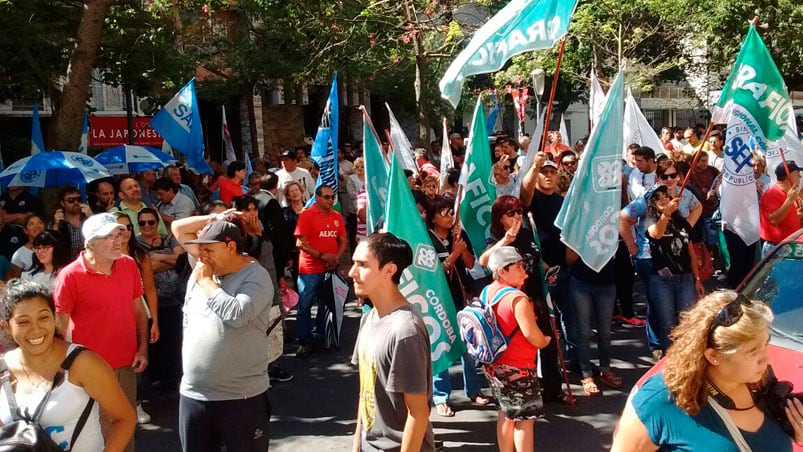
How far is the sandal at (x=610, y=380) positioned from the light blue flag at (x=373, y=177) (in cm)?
229

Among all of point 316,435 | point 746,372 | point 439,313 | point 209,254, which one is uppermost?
point 209,254

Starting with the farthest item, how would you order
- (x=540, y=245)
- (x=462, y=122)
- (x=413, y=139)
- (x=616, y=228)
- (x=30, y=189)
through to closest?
(x=462, y=122)
(x=413, y=139)
(x=30, y=189)
(x=540, y=245)
(x=616, y=228)

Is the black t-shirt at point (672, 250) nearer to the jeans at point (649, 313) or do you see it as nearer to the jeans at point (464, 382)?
the jeans at point (649, 313)

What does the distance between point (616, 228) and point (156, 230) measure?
12.7ft

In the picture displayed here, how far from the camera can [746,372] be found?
2.61m

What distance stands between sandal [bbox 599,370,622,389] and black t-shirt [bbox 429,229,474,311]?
1.30 metres

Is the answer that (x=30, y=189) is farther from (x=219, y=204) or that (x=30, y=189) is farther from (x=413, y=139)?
(x=413, y=139)

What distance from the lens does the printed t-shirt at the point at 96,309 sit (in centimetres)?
480

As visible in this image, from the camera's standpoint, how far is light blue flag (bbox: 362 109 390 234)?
7.19 m

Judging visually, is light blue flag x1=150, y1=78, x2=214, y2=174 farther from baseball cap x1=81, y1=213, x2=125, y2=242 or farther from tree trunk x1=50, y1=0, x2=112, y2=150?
baseball cap x1=81, y1=213, x2=125, y2=242

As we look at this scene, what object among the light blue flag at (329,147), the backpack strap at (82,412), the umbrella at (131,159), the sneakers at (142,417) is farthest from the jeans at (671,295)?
the umbrella at (131,159)

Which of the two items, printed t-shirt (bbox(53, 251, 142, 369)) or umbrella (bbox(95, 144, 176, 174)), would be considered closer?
printed t-shirt (bbox(53, 251, 142, 369))

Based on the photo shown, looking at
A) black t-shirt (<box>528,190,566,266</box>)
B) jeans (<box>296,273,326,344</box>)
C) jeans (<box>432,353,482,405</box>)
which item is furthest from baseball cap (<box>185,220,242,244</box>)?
jeans (<box>296,273,326,344</box>)

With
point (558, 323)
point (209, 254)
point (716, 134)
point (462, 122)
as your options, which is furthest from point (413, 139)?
point (209, 254)
